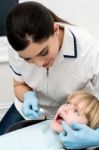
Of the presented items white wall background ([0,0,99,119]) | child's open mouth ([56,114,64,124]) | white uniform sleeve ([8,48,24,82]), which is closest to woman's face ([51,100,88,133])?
child's open mouth ([56,114,64,124])

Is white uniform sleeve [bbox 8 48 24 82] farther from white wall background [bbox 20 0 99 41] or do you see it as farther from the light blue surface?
white wall background [bbox 20 0 99 41]

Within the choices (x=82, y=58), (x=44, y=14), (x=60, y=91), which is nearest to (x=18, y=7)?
(x=44, y=14)

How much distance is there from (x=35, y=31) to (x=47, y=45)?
0.09 metres

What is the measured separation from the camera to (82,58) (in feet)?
4.46

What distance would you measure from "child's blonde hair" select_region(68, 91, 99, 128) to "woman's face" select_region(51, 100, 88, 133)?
0.02 meters

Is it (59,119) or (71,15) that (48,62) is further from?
(71,15)

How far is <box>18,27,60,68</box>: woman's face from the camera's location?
1.12m

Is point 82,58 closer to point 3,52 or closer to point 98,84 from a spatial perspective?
point 98,84

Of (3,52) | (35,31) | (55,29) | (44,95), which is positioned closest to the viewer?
(35,31)

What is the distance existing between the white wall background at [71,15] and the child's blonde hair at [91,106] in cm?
93

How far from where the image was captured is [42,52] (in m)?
1.15

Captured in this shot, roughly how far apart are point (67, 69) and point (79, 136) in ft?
1.15

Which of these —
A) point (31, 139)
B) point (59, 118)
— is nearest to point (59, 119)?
point (59, 118)

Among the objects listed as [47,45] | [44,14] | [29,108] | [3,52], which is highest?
[44,14]
